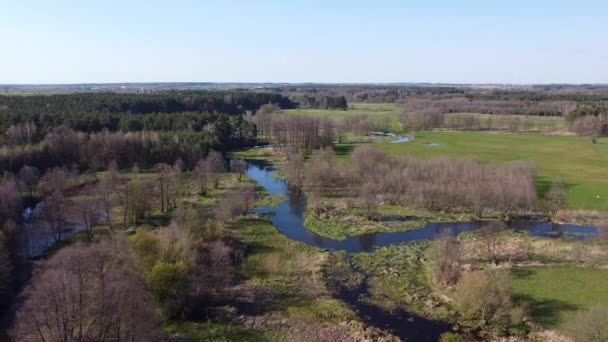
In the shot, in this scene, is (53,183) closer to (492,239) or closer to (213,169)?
(213,169)

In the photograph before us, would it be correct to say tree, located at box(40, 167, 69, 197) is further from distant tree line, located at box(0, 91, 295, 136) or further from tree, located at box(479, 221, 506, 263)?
tree, located at box(479, 221, 506, 263)

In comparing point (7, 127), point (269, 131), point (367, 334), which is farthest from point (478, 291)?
point (269, 131)

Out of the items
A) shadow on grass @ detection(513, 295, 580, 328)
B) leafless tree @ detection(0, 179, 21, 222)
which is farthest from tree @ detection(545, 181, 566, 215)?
leafless tree @ detection(0, 179, 21, 222)

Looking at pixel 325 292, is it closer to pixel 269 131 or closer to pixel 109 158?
pixel 109 158

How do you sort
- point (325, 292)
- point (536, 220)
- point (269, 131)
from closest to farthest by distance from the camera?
point (325, 292) → point (536, 220) → point (269, 131)

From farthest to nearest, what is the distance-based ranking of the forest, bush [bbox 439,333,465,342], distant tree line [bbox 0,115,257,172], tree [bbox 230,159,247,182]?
tree [bbox 230,159,247,182]
distant tree line [bbox 0,115,257,172]
the forest
bush [bbox 439,333,465,342]
